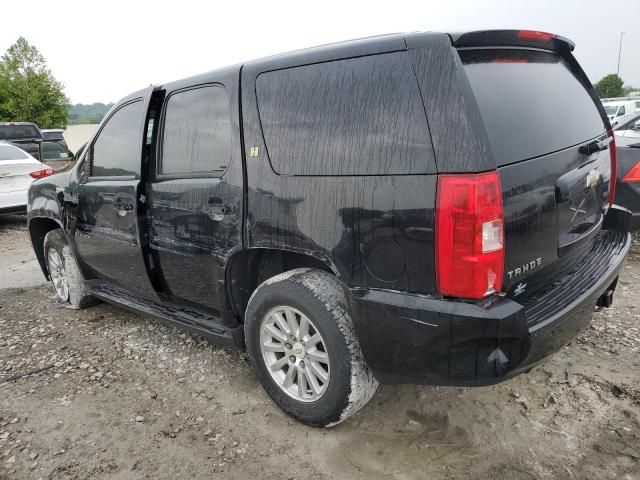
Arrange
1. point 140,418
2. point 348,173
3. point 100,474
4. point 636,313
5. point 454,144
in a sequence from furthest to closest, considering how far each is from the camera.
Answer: point 636,313 → point 140,418 → point 100,474 → point 348,173 → point 454,144

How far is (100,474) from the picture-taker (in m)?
2.33

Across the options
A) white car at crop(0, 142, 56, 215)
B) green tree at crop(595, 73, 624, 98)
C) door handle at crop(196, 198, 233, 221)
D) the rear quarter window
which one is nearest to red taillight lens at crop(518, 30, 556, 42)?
the rear quarter window

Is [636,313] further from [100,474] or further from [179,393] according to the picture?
[100,474]

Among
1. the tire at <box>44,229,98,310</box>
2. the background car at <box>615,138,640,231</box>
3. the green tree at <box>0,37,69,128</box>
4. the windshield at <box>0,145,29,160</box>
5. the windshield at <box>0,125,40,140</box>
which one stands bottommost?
the tire at <box>44,229,98,310</box>

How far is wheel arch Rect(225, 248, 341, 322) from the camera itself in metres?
2.67

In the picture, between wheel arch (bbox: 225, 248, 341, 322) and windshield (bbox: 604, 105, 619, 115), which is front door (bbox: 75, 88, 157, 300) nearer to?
wheel arch (bbox: 225, 248, 341, 322)

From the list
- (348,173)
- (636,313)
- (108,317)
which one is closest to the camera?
(348,173)

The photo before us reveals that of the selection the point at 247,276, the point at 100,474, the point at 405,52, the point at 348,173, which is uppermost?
the point at 405,52

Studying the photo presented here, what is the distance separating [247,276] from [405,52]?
1.47m

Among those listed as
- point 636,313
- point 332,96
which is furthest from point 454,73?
point 636,313

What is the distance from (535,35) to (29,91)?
3737 cm

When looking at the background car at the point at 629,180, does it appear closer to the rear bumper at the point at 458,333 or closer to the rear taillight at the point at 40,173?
the rear bumper at the point at 458,333

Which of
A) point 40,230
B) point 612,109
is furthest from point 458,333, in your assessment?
point 612,109

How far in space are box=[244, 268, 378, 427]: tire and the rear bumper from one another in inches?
5.0
